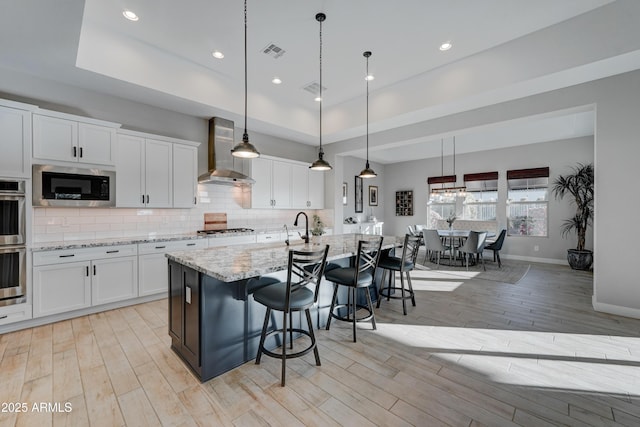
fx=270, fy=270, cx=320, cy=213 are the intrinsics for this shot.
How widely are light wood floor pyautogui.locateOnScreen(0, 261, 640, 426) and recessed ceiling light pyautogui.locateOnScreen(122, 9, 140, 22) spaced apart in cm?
353

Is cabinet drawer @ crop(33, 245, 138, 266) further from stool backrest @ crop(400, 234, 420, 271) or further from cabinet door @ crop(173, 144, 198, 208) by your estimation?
stool backrest @ crop(400, 234, 420, 271)

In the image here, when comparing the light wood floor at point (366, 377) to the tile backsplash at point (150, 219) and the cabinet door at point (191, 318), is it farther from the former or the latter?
the tile backsplash at point (150, 219)

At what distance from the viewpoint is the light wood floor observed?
178 cm

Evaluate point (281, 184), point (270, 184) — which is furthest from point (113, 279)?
point (281, 184)

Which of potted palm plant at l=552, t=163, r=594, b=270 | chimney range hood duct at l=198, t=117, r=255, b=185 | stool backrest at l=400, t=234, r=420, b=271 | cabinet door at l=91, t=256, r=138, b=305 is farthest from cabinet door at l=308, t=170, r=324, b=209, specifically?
potted palm plant at l=552, t=163, r=594, b=270

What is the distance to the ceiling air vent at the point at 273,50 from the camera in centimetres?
367

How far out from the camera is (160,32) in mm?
3369

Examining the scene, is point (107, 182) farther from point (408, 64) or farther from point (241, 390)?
point (408, 64)

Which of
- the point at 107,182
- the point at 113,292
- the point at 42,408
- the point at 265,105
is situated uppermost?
the point at 265,105

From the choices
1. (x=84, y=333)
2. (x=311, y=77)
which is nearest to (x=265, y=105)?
(x=311, y=77)

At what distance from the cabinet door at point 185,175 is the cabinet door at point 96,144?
84cm

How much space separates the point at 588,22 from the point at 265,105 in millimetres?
4551

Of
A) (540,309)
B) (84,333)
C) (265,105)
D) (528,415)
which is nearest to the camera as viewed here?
(528,415)

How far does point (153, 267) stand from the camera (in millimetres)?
3852
